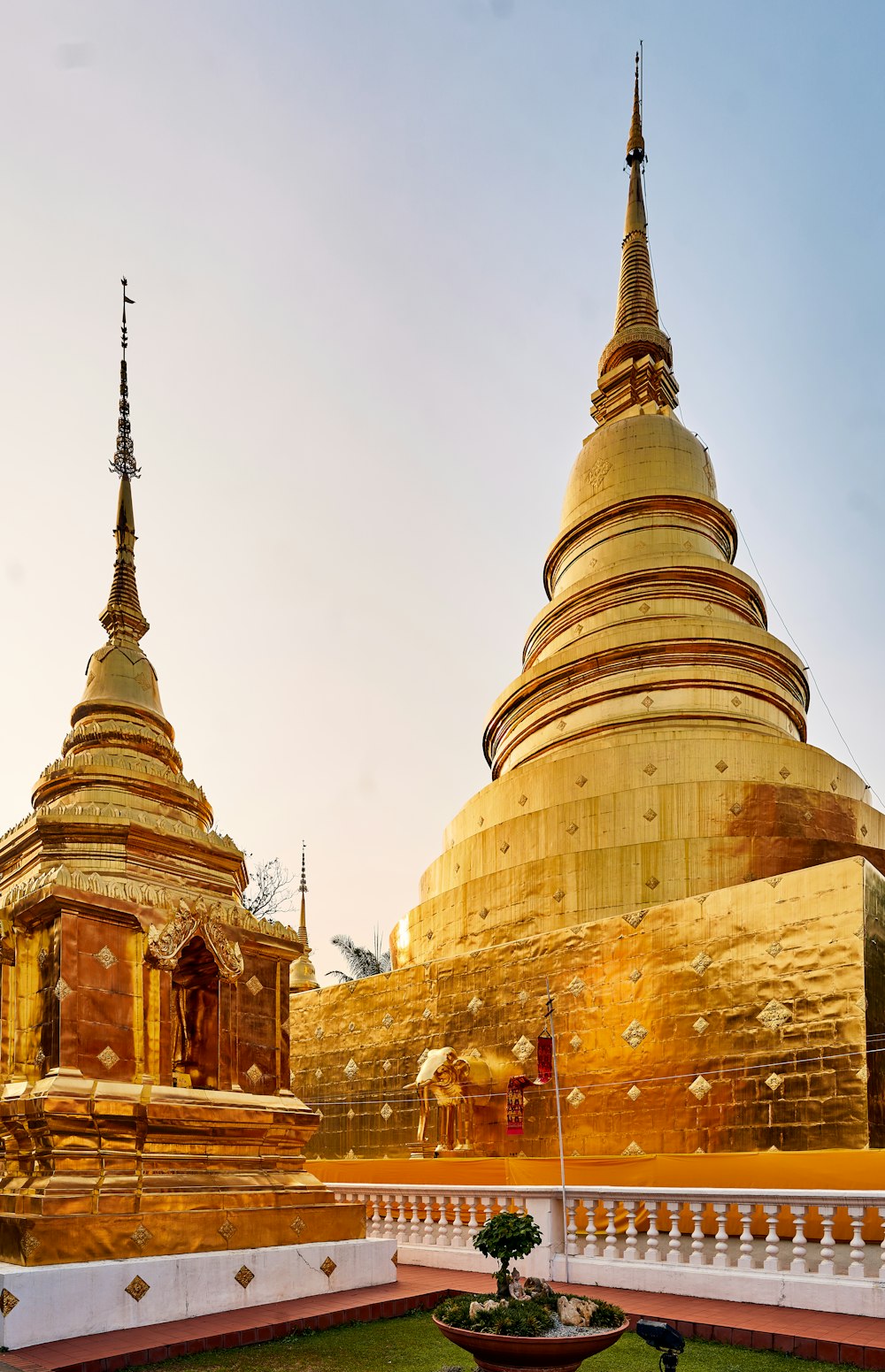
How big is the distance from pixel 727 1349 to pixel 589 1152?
5551mm

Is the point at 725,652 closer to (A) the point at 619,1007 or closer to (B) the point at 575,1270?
(A) the point at 619,1007

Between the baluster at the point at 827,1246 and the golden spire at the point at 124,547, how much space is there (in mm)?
8620

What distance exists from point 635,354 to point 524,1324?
21527 mm

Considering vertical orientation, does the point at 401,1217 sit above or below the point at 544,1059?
below

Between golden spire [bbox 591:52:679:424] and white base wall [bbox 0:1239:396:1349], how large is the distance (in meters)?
18.1

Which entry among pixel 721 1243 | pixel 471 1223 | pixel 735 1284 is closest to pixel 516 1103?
pixel 471 1223

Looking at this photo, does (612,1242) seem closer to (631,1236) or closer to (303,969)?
(631,1236)

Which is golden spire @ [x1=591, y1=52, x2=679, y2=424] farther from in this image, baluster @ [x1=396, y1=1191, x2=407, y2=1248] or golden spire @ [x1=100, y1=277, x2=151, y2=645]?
baluster @ [x1=396, y1=1191, x2=407, y2=1248]

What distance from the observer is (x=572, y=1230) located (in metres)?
8.87

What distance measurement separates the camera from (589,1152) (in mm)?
11695

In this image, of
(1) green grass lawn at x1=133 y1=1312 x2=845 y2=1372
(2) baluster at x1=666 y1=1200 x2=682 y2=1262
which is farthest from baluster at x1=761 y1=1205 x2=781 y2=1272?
(1) green grass lawn at x1=133 y1=1312 x2=845 y2=1372

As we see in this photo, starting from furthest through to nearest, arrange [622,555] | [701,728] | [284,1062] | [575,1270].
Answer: [622,555], [701,728], [284,1062], [575,1270]

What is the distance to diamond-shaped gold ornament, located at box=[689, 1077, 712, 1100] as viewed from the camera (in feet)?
35.8

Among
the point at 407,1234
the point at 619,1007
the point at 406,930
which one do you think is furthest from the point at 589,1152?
the point at 406,930
